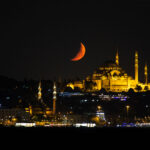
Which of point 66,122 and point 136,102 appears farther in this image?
point 136,102
